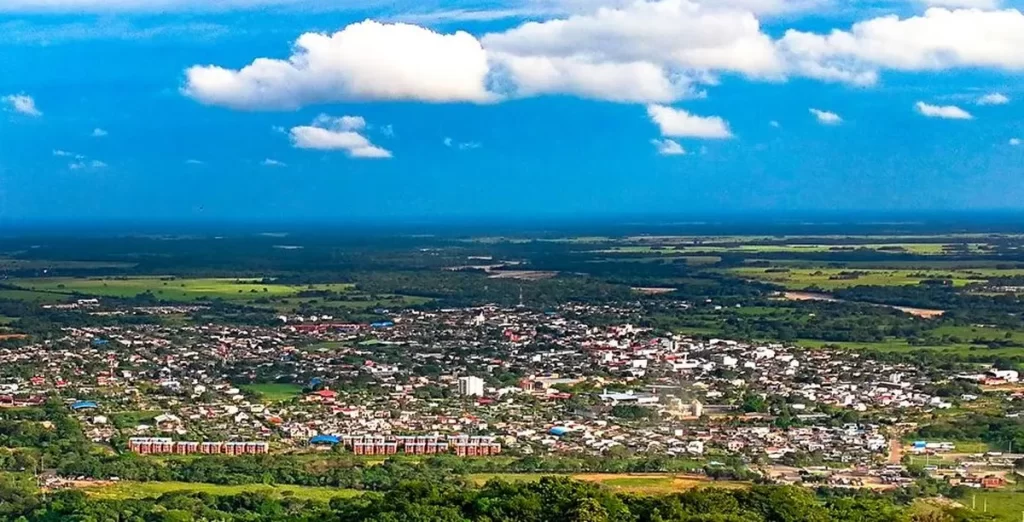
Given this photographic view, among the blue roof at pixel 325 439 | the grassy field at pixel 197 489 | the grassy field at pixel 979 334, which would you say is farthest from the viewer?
the grassy field at pixel 979 334

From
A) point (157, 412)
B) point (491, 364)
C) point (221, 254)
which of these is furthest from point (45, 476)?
point (221, 254)

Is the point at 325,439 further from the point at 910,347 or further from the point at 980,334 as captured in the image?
the point at 980,334

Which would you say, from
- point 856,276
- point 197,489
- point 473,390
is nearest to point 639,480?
point 197,489

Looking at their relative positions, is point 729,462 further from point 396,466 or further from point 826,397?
point 826,397

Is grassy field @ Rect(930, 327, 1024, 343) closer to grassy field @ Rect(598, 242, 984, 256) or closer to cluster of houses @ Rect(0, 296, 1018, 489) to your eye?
cluster of houses @ Rect(0, 296, 1018, 489)

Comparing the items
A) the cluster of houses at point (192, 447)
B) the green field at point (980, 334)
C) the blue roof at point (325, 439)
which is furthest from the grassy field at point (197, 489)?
the green field at point (980, 334)

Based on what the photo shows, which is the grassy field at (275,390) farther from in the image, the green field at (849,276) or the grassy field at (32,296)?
the green field at (849,276)

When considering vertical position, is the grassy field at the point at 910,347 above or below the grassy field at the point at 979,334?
below
